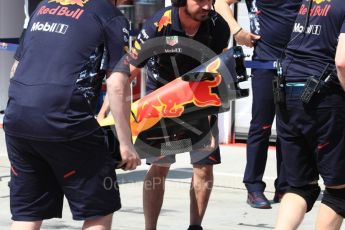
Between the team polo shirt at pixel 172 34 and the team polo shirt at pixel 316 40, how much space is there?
811mm

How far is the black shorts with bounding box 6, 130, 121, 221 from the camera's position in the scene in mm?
4879

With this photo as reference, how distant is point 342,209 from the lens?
5.71 meters

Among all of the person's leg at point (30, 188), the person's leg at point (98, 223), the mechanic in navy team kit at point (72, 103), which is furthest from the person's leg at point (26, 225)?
the person's leg at point (98, 223)

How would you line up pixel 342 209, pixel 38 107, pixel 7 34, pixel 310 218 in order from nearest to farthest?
pixel 38 107 → pixel 342 209 → pixel 310 218 → pixel 7 34

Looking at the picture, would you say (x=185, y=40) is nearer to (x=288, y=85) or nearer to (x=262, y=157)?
(x=288, y=85)

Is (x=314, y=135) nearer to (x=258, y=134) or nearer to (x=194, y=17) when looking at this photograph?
(x=194, y=17)

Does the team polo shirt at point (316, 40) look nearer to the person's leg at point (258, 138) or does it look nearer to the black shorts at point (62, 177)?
the black shorts at point (62, 177)

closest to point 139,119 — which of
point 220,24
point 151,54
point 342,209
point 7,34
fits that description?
point 151,54

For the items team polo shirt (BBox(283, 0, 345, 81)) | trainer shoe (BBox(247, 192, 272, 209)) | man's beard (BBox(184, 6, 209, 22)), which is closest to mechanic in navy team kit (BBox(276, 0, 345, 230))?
team polo shirt (BBox(283, 0, 345, 81))

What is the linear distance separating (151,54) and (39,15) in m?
1.46

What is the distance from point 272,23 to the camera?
308 inches

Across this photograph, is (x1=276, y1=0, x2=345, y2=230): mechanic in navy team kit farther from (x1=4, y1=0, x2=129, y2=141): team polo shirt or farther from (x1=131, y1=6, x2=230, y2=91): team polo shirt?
(x1=4, y1=0, x2=129, y2=141): team polo shirt

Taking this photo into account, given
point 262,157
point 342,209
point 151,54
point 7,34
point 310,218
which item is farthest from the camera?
point 7,34

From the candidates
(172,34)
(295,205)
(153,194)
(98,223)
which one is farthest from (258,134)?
(98,223)
